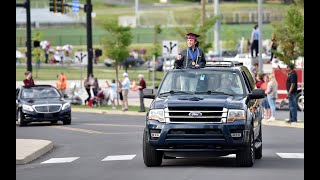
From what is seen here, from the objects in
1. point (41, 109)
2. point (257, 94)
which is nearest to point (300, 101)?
point (41, 109)

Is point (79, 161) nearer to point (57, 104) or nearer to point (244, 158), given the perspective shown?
point (244, 158)

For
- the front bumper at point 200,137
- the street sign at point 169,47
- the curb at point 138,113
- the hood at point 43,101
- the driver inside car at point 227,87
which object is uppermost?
the street sign at point 169,47

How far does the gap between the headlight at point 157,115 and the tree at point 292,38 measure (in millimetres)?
26906

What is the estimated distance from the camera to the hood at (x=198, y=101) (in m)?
21.3

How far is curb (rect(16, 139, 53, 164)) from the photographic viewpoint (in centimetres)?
2472

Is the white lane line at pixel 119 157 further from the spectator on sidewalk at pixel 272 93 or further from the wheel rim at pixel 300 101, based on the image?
the wheel rim at pixel 300 101

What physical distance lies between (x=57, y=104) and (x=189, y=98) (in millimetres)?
19195

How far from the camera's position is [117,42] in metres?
62.2

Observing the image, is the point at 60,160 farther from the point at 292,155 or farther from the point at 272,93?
the point at 272,93

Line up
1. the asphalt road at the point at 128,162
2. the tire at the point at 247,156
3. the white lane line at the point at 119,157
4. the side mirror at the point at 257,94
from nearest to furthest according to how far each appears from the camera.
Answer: the asphalt road at the point at 128,162, the tire at the point at 247,156, the side mirror at the point at 257,94, the white lane line at the point at 119,157

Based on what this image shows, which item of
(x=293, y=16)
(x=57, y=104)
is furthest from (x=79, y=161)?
(x=293, y=16)

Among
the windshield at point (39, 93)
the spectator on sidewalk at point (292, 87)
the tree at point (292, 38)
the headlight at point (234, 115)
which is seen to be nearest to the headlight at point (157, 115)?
the headlight at point (234, 115)

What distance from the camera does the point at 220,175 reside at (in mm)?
19891

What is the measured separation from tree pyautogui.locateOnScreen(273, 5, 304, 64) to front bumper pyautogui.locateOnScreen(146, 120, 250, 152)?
88.6ft
